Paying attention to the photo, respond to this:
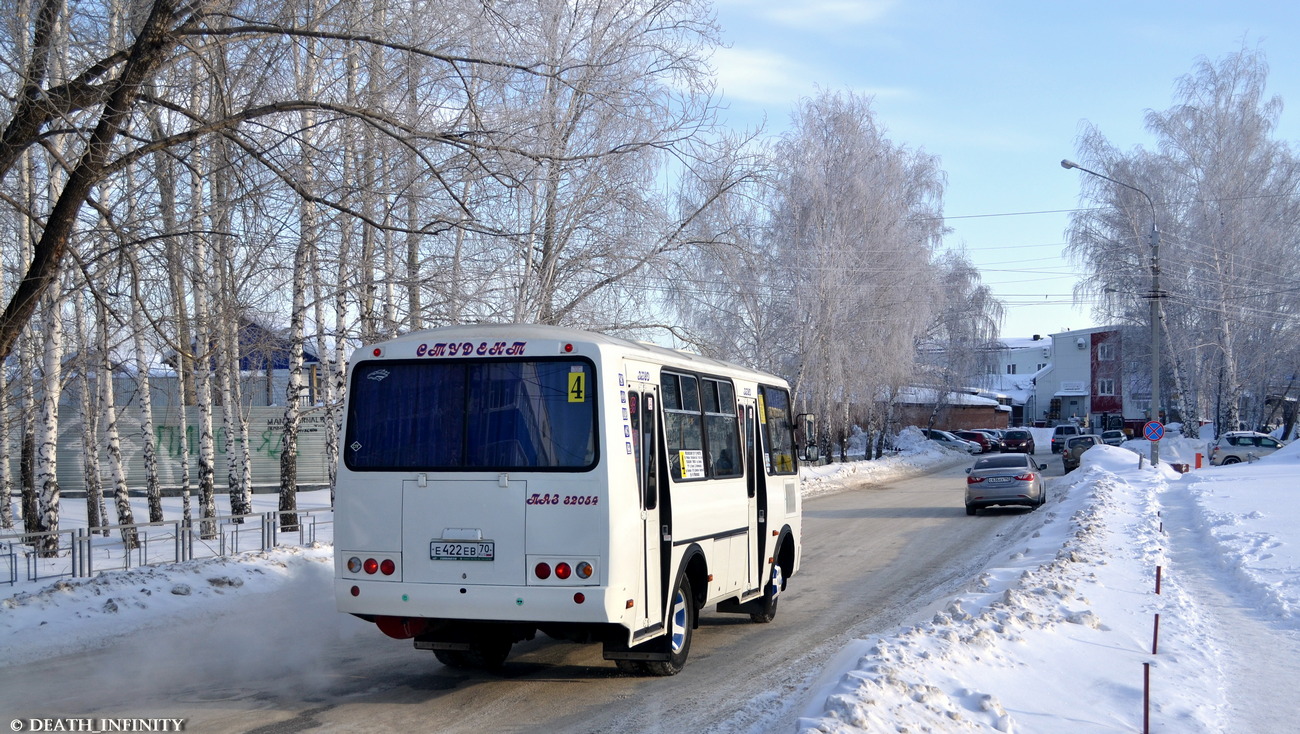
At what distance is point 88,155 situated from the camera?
916 centimetres

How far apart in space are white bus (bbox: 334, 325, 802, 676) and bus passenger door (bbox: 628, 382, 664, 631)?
18 mm

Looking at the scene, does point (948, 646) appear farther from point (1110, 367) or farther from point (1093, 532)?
point (1110, 367)

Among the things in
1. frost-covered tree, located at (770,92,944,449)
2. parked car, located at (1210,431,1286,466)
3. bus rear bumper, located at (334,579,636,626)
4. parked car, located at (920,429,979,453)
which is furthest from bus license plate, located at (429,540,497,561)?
parked car, located at (920,429,979,453)

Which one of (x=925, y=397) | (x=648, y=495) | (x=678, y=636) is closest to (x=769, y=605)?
(x=678, y=636)

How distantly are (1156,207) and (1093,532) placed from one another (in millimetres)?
37722

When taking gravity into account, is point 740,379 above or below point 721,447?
above

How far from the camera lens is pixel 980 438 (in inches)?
2724

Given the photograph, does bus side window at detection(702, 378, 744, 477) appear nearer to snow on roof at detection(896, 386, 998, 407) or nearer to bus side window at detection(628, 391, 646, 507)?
bus side window at detection(628, 391, 646, 507)

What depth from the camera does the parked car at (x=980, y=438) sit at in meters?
66.8

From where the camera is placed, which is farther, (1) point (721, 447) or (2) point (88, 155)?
(1) point (721, 447)

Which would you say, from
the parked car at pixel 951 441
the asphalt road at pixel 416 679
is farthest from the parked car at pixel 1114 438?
the asphalt road at pixel 416 679

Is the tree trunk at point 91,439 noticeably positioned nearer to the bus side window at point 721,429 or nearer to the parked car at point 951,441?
the bus side window at point 721,429

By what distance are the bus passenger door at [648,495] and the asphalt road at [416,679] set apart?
2.40ft

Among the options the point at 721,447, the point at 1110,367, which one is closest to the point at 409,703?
the point at 721,447
